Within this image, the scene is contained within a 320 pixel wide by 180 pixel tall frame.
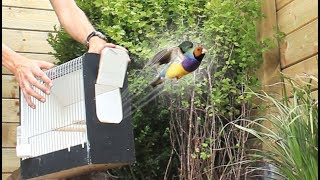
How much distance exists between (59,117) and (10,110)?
1.50 meters

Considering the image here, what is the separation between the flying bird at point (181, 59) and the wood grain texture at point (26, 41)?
4.04ft

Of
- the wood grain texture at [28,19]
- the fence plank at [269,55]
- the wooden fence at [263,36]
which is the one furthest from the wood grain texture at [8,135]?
the fence plank at [269,55]

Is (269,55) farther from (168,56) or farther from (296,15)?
(168,56)

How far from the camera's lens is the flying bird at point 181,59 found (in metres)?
1.74

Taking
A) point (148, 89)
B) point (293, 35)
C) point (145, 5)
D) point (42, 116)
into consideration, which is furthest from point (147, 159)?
point (42, 116)

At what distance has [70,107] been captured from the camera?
55.9 inches

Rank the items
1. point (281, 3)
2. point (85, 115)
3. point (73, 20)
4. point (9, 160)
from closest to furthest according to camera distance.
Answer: point (85, 115) → point (73, 20) → point (281, 3) → point (9, 160)

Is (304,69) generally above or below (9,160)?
above

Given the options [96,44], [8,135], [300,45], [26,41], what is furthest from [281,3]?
[8,135]

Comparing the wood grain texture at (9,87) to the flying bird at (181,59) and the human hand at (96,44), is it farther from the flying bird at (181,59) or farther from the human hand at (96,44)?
the human hand at (96,44)

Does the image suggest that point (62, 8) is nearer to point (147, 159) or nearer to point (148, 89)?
point (148, 89)

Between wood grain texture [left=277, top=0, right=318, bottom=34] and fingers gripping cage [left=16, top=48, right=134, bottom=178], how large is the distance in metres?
0.94

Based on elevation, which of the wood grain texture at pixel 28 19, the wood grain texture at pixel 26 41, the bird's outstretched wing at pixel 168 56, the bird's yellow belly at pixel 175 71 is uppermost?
the wood grain texture at pixel 28 19

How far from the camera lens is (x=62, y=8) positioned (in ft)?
5.75
